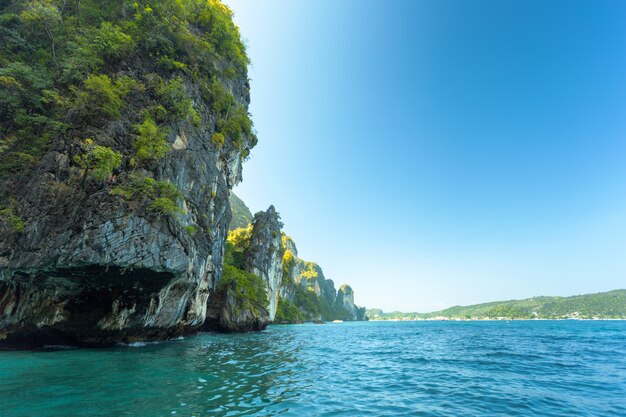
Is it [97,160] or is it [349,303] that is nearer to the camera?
[97,160]

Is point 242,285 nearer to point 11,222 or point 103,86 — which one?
point 11,222

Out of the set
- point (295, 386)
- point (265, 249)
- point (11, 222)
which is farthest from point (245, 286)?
point (295, 386)

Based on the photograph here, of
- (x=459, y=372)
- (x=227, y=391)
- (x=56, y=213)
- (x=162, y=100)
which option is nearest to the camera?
(x=227, y=391)

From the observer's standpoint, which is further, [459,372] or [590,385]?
[459,372]

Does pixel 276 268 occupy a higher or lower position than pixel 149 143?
lower

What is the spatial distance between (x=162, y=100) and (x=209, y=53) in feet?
29.2

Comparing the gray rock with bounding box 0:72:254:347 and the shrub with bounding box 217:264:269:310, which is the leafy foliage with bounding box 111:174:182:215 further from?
the shrub with bounding box 217:264:269:310

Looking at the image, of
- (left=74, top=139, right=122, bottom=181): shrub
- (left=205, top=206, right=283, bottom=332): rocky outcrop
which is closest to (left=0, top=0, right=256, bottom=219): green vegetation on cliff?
(left=74, top=139, right=122, bottom=181): shrub

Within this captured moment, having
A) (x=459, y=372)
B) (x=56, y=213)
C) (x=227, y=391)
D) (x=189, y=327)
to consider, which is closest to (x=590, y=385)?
(x=459, y=372)

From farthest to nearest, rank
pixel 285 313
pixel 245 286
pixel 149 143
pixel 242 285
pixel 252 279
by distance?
1. pixel 285 313
2. pixel 252 279
3. pixel 245 286
4. pixel 242 285
5. pixel 149 143

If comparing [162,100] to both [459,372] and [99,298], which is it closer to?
[99,298]

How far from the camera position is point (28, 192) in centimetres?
1455

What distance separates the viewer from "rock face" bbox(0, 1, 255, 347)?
1334 cm

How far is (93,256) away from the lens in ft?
43.0
